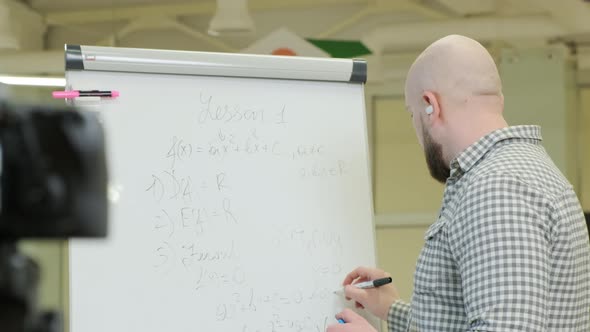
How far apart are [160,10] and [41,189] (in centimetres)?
452

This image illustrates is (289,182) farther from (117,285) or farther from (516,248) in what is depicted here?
(516,248)

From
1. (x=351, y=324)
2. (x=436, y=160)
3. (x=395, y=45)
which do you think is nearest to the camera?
(x=436, y=160)

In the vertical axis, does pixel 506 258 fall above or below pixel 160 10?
below

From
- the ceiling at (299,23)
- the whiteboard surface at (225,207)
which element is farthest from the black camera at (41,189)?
the ceiling at (299,23)

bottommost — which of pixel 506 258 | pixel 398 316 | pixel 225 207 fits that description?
pixel 398 316

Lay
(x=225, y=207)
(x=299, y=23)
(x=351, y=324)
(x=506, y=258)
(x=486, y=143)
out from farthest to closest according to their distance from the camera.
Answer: (x=299, y=23)
(x=225, y=207)
(x=351, y=324)
(x=486, y=143)
(x=506, y=258)

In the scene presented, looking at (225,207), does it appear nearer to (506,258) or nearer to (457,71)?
(457,71)

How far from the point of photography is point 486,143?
1434mm

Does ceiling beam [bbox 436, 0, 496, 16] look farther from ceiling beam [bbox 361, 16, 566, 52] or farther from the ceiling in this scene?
ceiling beam [bbox 361, 16, 566, 52]

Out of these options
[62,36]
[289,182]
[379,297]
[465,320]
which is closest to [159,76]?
[289,182]

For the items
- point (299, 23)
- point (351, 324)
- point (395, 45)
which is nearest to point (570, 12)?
point (395, 45)

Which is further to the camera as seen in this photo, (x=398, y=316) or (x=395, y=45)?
(x=395, y=45)

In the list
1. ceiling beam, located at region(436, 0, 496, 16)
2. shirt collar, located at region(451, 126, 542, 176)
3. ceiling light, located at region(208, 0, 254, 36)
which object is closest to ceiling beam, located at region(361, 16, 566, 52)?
ceiling beam, located at region(436, 0, 496, 16)

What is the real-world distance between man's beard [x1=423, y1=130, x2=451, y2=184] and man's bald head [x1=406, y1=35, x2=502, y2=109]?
0.10m
